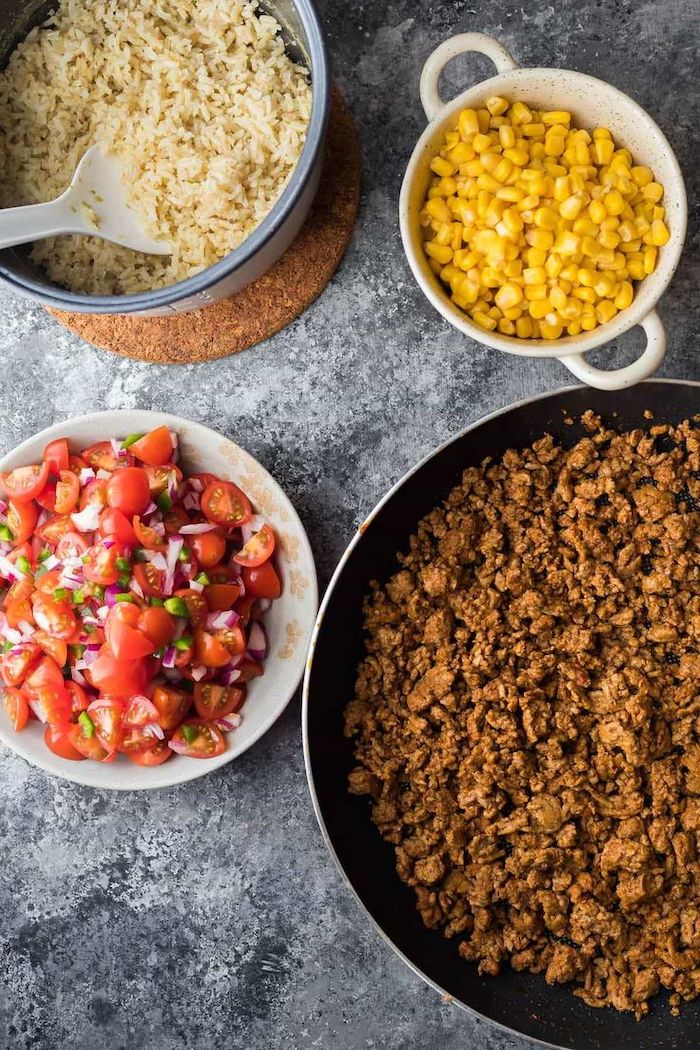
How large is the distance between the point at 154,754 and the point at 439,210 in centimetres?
140

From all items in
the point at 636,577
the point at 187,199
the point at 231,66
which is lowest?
the point at 636,577

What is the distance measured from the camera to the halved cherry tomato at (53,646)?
6.73 ft

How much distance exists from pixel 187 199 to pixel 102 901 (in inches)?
68.8

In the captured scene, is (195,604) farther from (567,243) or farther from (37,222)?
(567,243)

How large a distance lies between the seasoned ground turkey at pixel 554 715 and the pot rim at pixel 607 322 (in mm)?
263

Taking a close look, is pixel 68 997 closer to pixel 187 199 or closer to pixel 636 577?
pixel 636 577

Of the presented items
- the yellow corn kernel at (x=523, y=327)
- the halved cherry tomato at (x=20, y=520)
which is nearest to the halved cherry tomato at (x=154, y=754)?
the halved cherry tomato at (x=20, y=520)

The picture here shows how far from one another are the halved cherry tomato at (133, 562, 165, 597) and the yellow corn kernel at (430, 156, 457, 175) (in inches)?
43.3

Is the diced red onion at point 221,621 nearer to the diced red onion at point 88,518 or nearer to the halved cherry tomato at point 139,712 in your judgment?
the halved cherry tomato at point 139,712

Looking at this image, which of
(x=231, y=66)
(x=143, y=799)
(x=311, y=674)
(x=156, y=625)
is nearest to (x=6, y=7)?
(x=231, y=66)

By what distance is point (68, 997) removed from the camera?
2359mm

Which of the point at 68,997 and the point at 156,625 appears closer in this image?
the point at 156,625

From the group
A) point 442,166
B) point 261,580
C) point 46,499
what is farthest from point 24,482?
point 442,166

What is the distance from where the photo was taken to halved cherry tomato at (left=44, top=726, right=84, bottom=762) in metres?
2.11
